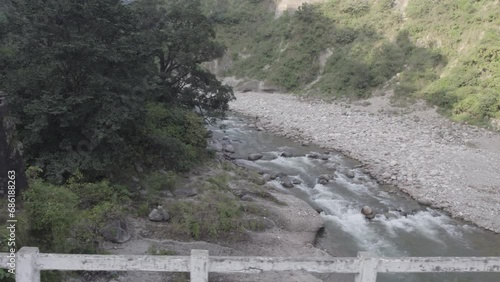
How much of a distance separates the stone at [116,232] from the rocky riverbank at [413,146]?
12.4 metres

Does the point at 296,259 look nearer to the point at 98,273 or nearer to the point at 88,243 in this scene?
the point at 98,273

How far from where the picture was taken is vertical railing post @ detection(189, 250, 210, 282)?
4.94 m

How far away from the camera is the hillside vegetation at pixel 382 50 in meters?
28.9

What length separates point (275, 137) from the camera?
27422 millimetres

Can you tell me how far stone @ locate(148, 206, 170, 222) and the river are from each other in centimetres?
512

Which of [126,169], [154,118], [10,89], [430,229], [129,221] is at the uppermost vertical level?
[10,89]

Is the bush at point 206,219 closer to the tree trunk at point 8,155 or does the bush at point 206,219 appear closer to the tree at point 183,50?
the tree trunk at point 8,155

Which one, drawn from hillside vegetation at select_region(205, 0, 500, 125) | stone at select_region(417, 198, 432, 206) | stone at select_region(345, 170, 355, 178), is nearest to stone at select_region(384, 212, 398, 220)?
stone at select_region(417, 198, 432, 206)

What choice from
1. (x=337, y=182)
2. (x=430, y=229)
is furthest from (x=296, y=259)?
(x=337, y=182)

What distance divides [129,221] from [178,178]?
13.2 ft

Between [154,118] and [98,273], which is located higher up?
[154,118]

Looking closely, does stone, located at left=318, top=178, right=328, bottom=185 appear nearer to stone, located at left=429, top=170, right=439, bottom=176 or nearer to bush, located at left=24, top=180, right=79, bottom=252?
stone, located at left=429, top=170, right=439, bottom=176

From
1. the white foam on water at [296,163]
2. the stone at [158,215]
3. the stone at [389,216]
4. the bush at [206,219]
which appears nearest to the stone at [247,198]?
the bush at [206,219]

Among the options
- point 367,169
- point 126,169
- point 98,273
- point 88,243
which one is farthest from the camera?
point 367,169
